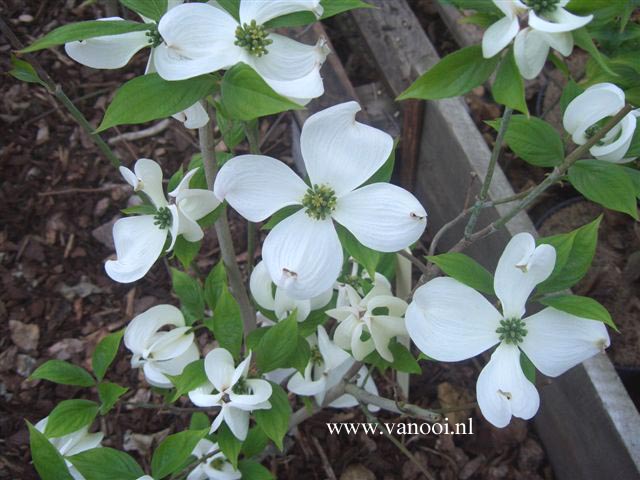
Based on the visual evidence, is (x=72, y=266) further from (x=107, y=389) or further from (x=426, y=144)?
(x=426, y=144)

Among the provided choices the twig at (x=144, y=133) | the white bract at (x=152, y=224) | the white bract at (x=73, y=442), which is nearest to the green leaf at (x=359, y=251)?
the white bract at (x=152, y=224)

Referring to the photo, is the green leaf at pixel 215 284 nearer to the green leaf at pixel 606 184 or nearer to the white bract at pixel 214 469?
the white bract at pixel 214 469

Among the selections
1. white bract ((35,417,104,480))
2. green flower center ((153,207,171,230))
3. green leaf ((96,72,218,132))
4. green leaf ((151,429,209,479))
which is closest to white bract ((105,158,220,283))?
green flower center ((153,207,171,230))

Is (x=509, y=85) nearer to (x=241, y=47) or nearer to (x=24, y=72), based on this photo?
(x=241, y=47)

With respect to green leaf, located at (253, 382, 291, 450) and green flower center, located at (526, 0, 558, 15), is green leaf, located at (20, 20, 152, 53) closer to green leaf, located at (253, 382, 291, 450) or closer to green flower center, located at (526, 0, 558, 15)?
green flower center, located at (526, 0, 558, 15)

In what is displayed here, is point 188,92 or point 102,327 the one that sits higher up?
point 188,92

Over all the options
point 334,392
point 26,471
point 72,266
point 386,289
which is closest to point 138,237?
point 386,289
